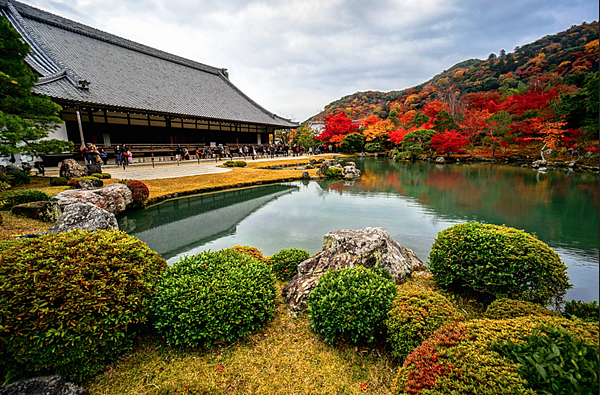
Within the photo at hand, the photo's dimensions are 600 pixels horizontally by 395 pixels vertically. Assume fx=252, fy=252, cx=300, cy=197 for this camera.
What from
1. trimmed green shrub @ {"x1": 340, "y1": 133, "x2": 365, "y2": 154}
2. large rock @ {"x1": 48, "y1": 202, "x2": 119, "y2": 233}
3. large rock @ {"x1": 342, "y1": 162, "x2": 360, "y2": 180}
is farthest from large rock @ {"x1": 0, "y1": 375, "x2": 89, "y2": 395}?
trimmed green shrub @ {"x1": 340, "y1": 133, "x2": 365, "y2": 154}

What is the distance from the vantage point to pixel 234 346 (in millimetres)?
2910

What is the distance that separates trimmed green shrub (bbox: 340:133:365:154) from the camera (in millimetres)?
36875

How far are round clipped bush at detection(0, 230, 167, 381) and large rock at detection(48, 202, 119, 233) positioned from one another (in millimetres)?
3228

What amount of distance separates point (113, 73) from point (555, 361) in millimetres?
26783

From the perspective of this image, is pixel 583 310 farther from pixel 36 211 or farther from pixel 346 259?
pixel 36 211

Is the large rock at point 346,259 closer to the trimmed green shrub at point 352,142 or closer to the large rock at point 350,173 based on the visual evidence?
the large rock at point 350,173

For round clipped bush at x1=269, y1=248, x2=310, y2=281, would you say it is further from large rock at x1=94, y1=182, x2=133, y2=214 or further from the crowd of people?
the crowd of people

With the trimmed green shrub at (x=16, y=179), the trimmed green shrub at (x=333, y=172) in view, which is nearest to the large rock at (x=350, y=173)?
the trimmed green shrub at (x=333, y=172)

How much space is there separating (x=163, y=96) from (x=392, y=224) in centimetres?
2206

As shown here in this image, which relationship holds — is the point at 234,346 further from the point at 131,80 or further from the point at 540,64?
the point at 540,64

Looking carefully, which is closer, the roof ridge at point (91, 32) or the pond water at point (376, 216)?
the pond water at point (376, 216)

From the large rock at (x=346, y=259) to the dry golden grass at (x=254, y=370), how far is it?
753 mm

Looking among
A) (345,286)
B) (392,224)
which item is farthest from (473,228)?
(392,224)

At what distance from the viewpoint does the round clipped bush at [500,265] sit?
299 cm
